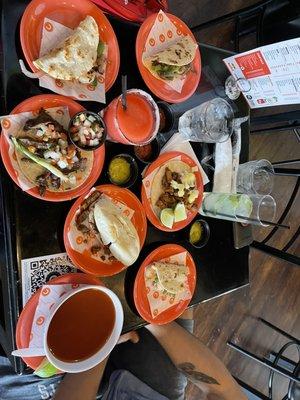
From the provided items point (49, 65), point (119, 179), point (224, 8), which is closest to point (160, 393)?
point (119, 179)

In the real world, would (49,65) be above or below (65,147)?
above

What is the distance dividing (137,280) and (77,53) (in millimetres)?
777

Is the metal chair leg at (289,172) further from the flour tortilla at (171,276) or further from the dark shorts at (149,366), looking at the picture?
the dark shorts at (149,366)

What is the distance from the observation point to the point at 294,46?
1.44 metres

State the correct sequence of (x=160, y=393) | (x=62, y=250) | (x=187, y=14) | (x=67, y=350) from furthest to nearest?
(x=187, y=14), (x=160, y=393), (x=62, y=250), (x=67, y=350)

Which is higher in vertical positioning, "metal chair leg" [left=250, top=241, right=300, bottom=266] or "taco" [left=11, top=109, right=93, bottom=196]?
"taco" [left=11, top=109, right=93, bottom=196]

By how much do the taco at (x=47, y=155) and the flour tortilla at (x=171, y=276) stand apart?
44 cm

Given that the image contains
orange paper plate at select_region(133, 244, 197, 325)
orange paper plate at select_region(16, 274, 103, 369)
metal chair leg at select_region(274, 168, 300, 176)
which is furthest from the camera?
metal chair leg at select_region(274, 168, 300, 176)

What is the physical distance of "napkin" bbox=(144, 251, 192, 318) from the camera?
1.49 m

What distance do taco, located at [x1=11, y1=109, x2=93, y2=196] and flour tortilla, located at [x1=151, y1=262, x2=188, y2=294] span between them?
44 centimetres

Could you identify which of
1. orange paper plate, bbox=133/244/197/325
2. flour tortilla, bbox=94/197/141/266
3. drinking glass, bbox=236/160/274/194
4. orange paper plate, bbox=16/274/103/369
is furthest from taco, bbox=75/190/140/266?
drinking glass, bbox=236/160/274/194

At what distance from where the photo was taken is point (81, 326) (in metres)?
1.28

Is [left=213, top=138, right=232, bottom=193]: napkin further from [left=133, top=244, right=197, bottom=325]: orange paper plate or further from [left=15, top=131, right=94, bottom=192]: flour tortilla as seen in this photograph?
[left=15, top=131, right=94, bottom=192]: flour tortilla

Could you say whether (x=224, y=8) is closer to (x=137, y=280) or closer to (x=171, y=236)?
(x=171, y=236)
